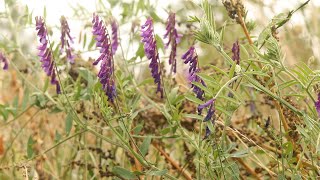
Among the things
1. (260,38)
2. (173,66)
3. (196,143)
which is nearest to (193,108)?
(173,66)

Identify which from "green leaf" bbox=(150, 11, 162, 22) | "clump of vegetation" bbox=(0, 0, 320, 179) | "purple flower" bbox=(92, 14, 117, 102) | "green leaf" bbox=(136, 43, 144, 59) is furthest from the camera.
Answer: "green leaf" bbox=(150, 11, 162, 22)

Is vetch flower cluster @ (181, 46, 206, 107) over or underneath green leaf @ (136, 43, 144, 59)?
underneath

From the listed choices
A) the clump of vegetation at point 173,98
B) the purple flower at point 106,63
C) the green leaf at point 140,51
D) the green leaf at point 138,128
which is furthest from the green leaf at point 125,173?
the green leaf at point 140,51

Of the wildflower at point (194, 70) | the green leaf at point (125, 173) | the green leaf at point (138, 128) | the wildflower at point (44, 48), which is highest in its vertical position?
the wildflower at point (44, 48)

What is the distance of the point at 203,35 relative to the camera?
105 centimetres

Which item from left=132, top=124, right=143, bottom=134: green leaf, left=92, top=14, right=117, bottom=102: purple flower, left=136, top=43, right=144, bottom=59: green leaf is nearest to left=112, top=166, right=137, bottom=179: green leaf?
left=132, top=124, right=143, bottom=134: green leaf

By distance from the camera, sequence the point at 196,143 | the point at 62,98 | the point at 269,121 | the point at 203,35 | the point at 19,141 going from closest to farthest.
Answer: the point at 203,35 < the point at 196,143 < the point at 269,121 < the point at 62,98 < the point at 19,141

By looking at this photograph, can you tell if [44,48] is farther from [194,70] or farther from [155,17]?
[155,17]

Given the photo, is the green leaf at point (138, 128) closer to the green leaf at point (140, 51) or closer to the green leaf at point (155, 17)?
the green leaf at point (140, 51)

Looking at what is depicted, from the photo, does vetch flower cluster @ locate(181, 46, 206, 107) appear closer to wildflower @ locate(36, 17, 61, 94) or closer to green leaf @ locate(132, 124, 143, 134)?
green leaf @ locate(132, 124, 143, 134)

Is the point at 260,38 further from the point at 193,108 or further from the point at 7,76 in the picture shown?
the point at 7,76

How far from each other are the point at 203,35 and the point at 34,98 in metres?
0.89

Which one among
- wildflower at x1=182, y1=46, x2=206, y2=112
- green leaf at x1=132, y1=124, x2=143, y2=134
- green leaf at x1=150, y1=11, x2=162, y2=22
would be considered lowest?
green leaf at x1=132, y1=124, x2=143, y2=134

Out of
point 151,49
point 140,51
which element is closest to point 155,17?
point 140,51
